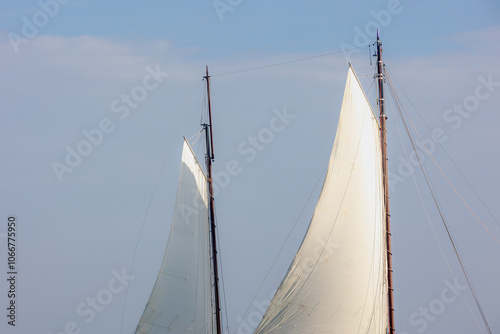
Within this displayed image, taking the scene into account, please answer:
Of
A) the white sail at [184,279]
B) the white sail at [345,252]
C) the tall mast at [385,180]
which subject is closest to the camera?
the white sail at [345,252]

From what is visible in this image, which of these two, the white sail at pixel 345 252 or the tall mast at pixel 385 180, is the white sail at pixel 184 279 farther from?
the tall mast at pixel 385 180

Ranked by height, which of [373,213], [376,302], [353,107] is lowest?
[376,302]

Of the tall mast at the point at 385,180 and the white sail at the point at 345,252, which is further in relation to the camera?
the tall mast at the point at 385,180

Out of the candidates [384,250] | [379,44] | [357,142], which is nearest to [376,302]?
[384,250]

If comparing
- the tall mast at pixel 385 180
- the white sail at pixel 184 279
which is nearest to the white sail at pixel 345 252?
the tall mast at pixel 385 180

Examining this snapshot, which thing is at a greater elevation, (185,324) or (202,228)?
(202,228)

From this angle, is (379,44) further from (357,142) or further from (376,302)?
(376,302)

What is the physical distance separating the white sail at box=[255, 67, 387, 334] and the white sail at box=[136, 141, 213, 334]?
610cm

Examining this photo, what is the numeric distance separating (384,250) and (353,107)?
8189 mm

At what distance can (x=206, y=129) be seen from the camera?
3012 inches

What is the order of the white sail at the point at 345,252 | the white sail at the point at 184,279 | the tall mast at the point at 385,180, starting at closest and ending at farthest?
the white sail at the point at 345,252 → the tall mast at the point at 385,180 → the white sail at the point at 184,279

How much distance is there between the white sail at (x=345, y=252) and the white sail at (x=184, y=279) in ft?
20.0

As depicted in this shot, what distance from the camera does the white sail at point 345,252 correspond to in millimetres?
A: 69000

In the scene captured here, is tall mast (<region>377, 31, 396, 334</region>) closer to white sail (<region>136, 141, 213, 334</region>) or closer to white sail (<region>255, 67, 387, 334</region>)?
white sail (<region>255, 67, 387, 334</region>)
